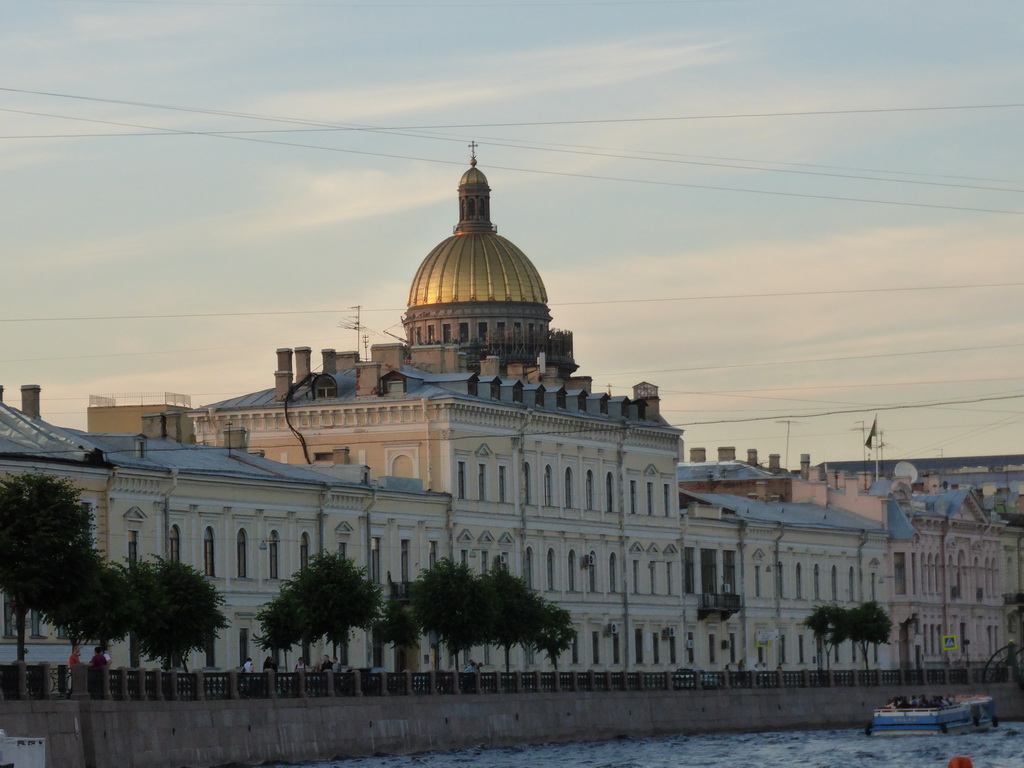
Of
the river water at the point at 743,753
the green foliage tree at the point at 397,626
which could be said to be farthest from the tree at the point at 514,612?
the river water at the point at 743,753

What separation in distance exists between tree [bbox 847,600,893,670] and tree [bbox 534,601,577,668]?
17044mm

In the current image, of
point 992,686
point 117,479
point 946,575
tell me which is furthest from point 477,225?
point 117,479

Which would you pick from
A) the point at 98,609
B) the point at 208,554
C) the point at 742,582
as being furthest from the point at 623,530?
the point at 98,609

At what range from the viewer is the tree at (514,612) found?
2207 inches

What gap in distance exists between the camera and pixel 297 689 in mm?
44156

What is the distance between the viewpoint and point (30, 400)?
55031 millimetres

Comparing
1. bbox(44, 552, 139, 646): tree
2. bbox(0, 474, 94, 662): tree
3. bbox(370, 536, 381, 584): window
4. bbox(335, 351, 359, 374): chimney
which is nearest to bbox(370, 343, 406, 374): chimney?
bbox(335, 351, 359, 374): chimney

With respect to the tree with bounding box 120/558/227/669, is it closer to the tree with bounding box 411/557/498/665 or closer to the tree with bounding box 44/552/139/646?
the tree with bounding box 44/552/139/646

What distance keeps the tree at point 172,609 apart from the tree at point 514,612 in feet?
37.5

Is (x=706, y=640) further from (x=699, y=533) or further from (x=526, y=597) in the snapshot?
(x=526, y=597)

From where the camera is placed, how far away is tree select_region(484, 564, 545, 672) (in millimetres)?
56062

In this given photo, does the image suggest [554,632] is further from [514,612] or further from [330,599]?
[330,599]

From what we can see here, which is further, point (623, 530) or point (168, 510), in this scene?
point (623, 530)

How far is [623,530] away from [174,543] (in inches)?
800
